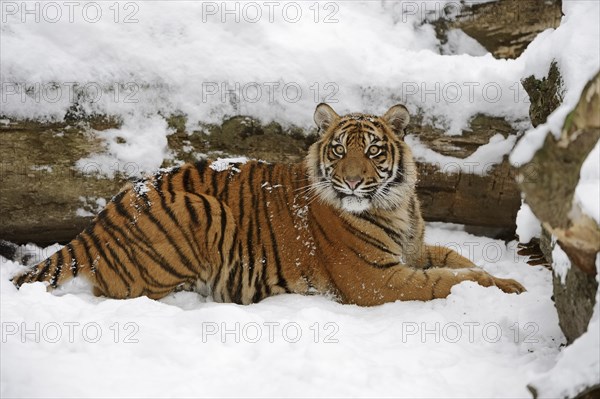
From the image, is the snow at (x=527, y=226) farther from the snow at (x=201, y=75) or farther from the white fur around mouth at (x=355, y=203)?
the snow at (x=201, y=75)

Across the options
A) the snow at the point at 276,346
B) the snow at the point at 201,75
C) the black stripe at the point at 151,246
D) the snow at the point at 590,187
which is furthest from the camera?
the snow at the point at 201,75

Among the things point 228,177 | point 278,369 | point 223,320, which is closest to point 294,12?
point 228,177

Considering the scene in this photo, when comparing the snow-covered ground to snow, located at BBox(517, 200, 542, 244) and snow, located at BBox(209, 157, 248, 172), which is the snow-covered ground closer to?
snow, located at BBox(517, 200, 542, 244)

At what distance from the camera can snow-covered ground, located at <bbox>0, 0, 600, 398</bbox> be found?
2.92 metres

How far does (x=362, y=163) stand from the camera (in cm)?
420

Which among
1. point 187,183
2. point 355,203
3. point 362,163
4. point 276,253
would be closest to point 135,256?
point 187,183

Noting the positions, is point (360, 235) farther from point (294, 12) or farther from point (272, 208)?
point (294, 12)

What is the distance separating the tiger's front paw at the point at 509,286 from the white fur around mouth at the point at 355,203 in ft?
3.01

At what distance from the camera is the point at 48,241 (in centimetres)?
501

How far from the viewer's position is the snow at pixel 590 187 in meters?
2.54

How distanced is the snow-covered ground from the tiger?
0.15 metres

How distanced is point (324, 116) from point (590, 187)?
7.03ft

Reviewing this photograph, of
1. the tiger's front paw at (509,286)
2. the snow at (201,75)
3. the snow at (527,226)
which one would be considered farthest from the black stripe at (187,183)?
the snow at (527,226)

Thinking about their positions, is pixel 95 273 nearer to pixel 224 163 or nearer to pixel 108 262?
pixel 108 262
